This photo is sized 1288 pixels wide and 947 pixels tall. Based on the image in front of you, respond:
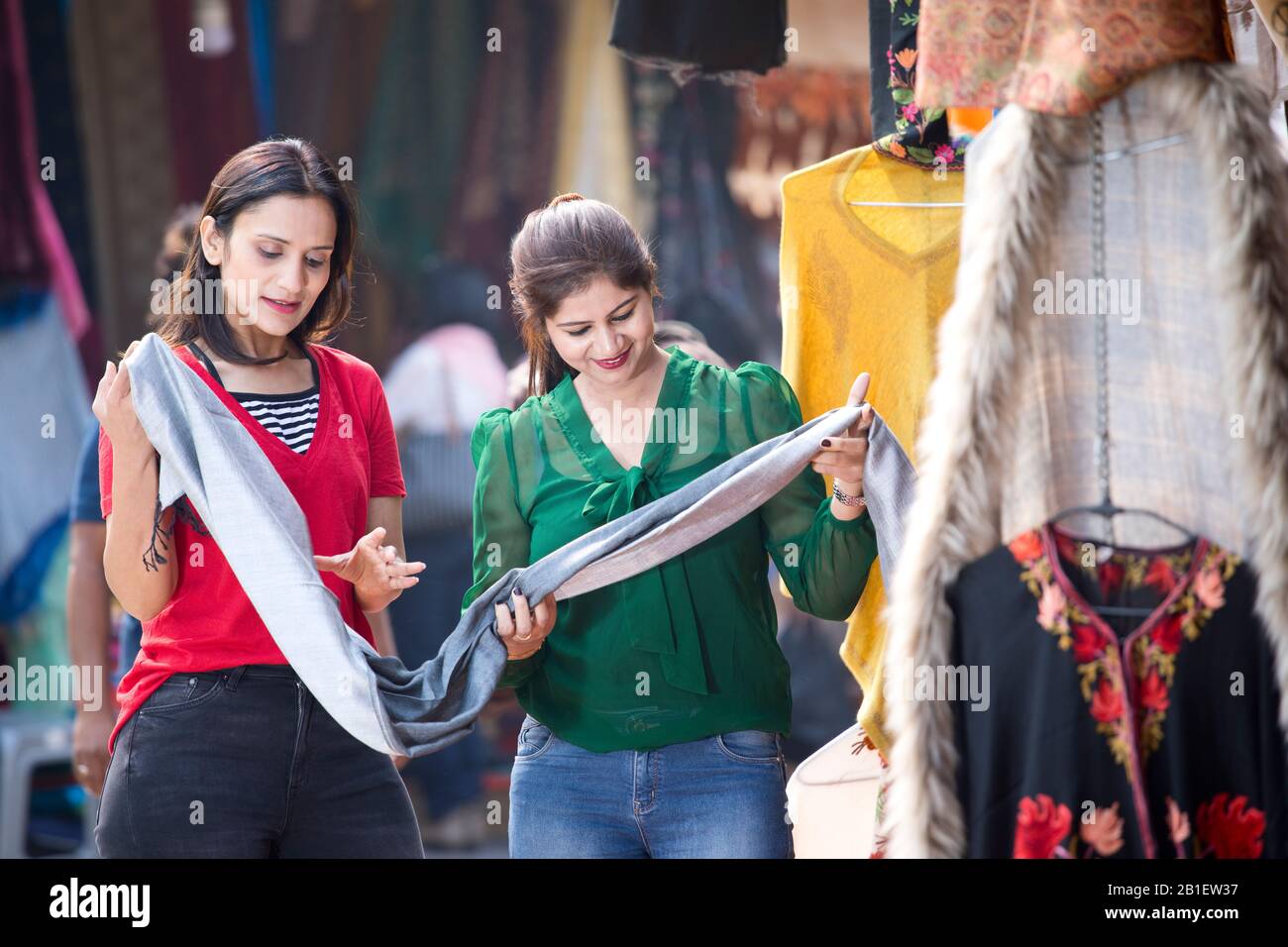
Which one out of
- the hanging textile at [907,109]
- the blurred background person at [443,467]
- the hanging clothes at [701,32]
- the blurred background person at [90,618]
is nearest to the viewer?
the hanging textile at [907,109]

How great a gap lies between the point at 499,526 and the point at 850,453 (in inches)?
23.0

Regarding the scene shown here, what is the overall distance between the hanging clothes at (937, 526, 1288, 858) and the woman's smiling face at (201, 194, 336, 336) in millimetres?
1204

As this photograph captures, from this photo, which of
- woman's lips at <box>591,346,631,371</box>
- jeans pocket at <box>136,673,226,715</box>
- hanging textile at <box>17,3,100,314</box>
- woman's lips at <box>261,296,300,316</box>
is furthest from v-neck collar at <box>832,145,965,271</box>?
hanging textile at <box>17,3,100,314</box>

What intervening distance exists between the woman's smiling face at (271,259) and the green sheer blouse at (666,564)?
38 centimetres

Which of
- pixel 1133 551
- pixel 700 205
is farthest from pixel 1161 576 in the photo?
pixel 700 205

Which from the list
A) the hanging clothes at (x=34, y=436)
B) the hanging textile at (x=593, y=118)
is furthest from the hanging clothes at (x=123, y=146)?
the hanging textile at (x=593, y=118)

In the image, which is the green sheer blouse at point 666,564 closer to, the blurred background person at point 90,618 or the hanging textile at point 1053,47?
the hanging textile at point 1053,47

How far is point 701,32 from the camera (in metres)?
2.67

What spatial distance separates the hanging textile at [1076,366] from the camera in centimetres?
185

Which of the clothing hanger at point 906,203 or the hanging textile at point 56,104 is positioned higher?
the hanging textile at point 56,104

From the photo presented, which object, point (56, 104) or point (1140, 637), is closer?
point (1140, 637)

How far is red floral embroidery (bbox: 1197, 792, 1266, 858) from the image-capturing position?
1857mm

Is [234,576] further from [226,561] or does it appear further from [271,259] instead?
[271,259]
